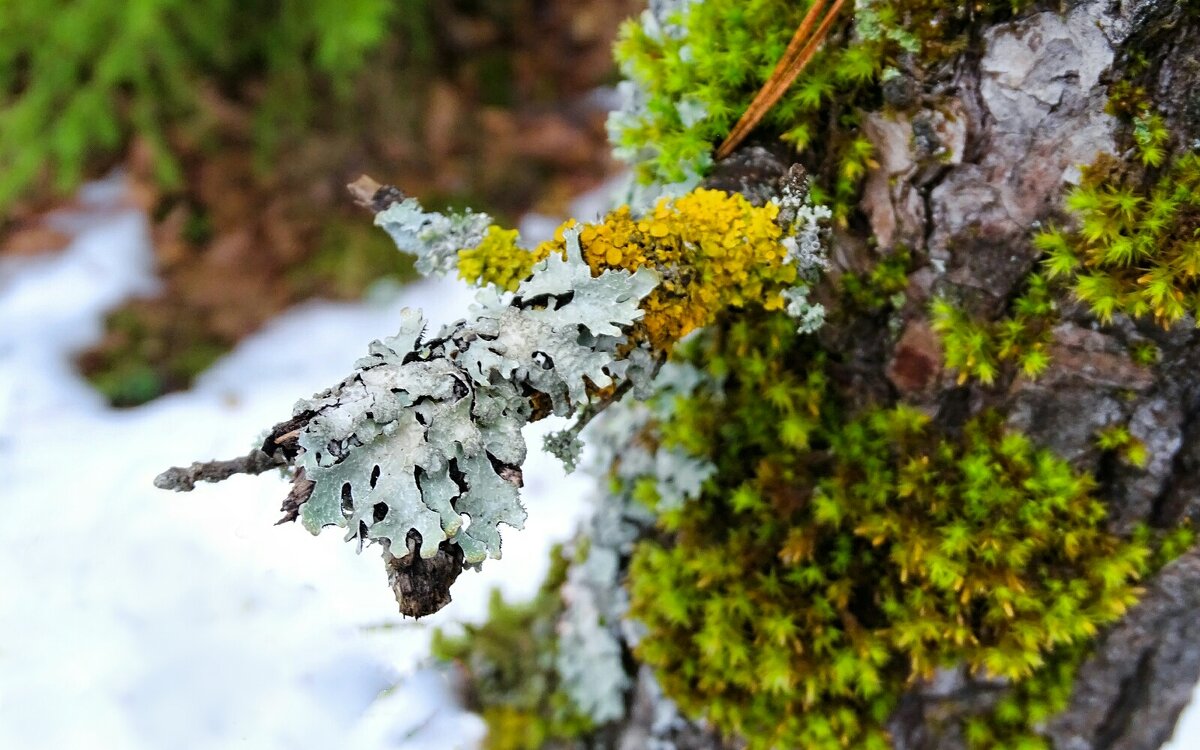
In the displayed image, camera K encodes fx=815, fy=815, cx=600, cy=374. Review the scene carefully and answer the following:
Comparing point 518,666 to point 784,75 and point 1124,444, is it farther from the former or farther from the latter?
point 784,75

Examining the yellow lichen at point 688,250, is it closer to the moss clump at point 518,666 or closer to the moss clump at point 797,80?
the moss clump at point 797,80

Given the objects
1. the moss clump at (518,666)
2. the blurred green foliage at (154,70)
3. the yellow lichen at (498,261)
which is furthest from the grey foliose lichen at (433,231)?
the blurred green foliage at (154,70)

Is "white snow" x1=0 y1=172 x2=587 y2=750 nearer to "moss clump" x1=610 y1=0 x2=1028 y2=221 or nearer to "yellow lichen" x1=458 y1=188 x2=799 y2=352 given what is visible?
Answer: "yellow lichen" x1=458 y1=188 x2=799 y2=352

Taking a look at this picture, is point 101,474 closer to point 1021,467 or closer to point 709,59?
point 709,59

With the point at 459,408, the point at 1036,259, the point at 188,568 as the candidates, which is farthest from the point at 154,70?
the point at 1036,259

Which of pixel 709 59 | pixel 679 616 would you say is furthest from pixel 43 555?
pixel 709 59
